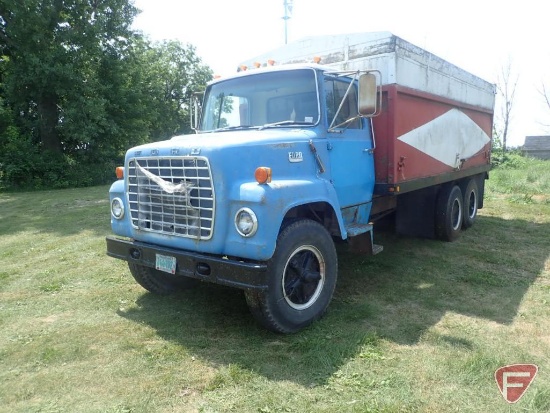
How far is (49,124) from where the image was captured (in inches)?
804

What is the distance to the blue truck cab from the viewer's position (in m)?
3.64

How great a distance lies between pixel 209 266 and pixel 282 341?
94 centimetres

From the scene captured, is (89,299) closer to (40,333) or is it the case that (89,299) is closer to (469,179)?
(40,333)

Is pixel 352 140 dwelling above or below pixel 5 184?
above

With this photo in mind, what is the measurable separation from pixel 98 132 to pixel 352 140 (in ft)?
56.8

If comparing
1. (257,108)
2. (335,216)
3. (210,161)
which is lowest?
(335,216)

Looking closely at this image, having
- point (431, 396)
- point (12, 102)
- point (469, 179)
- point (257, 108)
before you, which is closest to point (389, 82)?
point (257, 108)

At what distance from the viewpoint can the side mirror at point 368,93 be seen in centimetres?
429

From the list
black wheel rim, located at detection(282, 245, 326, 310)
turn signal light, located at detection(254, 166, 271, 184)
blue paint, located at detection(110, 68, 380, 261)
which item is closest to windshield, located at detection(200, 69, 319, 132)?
blue paint, located at detection(110, 68, 380, 261)

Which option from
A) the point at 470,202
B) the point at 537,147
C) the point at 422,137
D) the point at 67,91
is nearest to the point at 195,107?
the point at 422,137

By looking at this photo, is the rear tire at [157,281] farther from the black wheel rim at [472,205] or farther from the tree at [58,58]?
the tree at [58,58]

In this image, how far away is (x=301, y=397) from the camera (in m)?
3.06

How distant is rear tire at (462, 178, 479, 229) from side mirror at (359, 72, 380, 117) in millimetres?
4662

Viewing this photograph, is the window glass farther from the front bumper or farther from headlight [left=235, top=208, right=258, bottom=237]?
the front bumper
